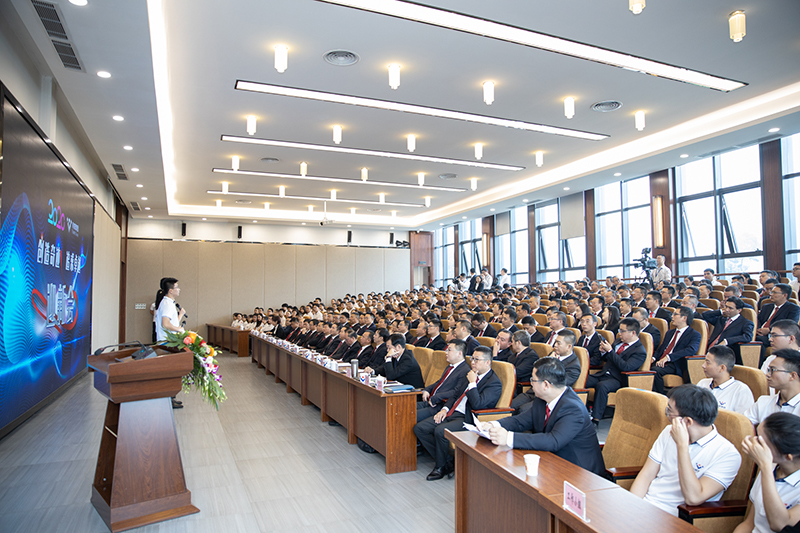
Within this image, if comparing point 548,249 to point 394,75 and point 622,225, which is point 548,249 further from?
point 394,75

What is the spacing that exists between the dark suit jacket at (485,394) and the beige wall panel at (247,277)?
1385 centimetres

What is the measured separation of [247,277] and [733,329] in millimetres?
14475

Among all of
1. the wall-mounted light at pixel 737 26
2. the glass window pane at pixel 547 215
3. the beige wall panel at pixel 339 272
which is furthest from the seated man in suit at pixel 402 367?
the beige wall panel at pixel 339 272

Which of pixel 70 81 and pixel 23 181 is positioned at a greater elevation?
pixel 70 81

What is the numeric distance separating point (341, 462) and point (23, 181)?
3908 mm

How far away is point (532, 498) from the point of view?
1.95 metres

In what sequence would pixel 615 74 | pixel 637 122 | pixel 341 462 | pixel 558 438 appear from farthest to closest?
pixel 637 122, pixel 615 74, pixel 341 462, pixel 558 438

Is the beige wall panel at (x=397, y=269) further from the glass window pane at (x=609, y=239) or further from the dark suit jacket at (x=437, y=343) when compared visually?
the dark suit jacket at (x=437, y=343)

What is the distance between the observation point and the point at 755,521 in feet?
5.94

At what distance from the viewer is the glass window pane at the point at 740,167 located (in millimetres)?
9062

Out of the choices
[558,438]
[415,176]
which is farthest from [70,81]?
[415,176]

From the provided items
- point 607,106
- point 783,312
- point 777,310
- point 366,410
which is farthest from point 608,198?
point 366,410

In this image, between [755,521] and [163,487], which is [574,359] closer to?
[755,521]

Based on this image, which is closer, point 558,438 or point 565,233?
point 558,438
